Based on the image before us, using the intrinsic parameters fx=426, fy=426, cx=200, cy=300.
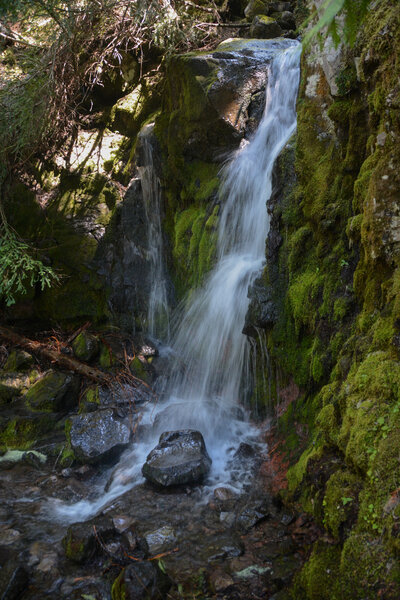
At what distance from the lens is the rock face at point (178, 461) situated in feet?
13.9

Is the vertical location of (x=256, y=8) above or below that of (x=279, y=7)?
below

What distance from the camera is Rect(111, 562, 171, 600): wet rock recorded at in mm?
2652

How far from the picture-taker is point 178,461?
4348mm

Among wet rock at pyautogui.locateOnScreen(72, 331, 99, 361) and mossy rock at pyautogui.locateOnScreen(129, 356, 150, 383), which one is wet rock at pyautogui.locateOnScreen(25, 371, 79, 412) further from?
mossy rock at pyautogui.locateOnScreen(129, 356, 150, 383)

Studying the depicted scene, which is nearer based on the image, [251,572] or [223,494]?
[251,572]

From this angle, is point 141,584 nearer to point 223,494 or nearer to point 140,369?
point 223,494

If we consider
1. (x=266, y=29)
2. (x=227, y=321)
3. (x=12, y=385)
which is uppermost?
(x=266, y=29)

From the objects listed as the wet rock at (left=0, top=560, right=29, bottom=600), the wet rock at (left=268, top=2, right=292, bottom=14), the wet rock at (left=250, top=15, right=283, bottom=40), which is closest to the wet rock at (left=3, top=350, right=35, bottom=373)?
the wet rock at (left=0, top=560, right=29, bottom=600)

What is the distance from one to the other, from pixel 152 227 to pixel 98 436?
4484mm

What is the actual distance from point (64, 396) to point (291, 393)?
3.54 metres

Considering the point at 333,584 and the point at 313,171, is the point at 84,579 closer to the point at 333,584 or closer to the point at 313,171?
the point at 333,584

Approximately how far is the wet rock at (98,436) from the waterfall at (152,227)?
112 inches

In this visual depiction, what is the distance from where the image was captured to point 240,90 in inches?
287

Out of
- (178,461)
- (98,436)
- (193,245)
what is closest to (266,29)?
(193,245)
